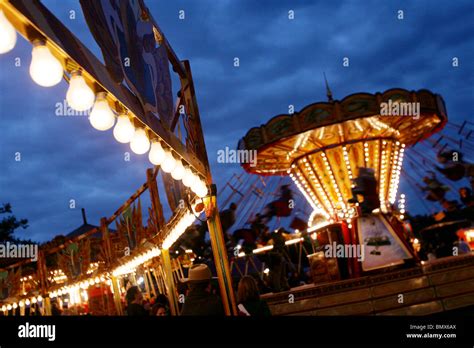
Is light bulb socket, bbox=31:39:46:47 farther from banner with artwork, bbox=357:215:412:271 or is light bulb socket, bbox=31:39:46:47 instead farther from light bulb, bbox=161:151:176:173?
banner with artwork, bbox=357:215:412:271

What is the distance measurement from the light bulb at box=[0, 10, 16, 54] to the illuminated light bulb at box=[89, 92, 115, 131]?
1.11 meters

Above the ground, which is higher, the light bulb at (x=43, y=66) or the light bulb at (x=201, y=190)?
the light bulb at (x=43, y=66)

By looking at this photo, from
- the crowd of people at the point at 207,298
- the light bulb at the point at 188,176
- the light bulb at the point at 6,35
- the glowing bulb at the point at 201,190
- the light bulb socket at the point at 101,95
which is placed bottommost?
the crowd of people at the point at 207,298

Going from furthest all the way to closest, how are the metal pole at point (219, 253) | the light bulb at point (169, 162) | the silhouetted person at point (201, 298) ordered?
the metal pole at point (219, 253), the light bulb at point (169, 162), the silhouetted person at point (201, 298)

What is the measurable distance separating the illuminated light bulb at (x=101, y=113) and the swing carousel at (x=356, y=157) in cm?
1083

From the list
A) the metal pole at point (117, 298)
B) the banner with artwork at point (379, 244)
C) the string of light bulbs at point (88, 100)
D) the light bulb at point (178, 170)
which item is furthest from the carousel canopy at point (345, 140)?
the string of light bulbs at point (88, 100)

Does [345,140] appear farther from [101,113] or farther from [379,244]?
[101,113]

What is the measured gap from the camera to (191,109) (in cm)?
710

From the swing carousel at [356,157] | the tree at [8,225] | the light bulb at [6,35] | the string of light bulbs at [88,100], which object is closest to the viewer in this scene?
the light bulb at [6,35]

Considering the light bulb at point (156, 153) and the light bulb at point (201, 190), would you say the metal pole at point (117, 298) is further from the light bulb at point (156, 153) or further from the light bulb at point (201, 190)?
the light bulb at point (156, 153)

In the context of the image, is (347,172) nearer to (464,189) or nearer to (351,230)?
(351,230)

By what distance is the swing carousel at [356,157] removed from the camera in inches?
544

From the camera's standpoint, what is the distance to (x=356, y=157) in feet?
52.3

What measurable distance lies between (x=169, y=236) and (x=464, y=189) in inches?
588
